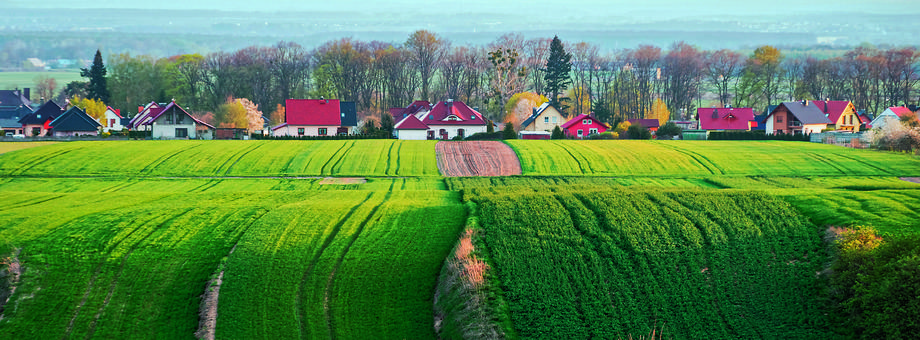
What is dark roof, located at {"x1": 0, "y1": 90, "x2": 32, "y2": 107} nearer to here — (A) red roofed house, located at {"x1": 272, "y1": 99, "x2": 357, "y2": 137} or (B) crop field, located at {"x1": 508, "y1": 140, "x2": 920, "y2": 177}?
(A) red roofed house, located at {"x1": 272, "y1": 99, "x2": 357, "y2": 137}

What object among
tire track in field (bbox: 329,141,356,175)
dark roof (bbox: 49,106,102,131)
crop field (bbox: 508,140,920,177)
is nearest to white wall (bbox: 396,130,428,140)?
tire track in field (bbox: 329,141,356,175)

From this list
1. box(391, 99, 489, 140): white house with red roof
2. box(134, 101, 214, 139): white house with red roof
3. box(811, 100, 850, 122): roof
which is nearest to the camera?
box(134, 101, 214, 139): white house with red roof

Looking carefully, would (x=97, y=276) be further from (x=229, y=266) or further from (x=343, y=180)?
(x=343, y=180)

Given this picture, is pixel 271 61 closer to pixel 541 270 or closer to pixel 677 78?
pixel 677 78

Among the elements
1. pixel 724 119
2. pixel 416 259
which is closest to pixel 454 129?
pixel 724 119

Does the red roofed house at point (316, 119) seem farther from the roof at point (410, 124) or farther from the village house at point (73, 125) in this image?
the village house at point (73, 125)

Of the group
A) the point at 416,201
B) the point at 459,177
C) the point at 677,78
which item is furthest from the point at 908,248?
the point at 677,78
